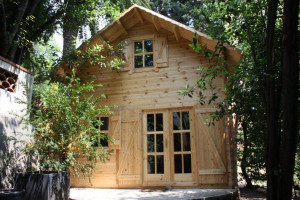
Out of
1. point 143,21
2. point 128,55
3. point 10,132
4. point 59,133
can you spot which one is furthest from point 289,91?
point 143,21

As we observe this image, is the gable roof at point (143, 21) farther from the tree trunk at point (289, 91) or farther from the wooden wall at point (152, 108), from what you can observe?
the tree trunk at point (289, 91)

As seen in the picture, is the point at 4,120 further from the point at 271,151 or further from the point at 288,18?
the point at 288,18

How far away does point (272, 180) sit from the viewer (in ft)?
7.24

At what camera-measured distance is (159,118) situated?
252 inches

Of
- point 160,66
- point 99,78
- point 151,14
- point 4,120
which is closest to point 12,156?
point 4,120

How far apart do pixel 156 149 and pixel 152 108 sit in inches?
39.7

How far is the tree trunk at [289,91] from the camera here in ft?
5.96

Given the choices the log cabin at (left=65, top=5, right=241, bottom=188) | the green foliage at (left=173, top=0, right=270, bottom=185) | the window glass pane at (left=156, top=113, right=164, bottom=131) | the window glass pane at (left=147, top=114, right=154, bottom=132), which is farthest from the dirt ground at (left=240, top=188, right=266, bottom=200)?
the window glass pane at (left=147, top=114, right=154, bottom=132)

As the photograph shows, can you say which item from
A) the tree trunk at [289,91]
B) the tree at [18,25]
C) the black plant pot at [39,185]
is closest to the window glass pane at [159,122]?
the black plant pot at [39,185]

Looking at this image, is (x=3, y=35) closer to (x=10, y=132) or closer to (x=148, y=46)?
(x=10, y=132)

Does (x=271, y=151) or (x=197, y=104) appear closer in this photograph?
(x=271, y=151)

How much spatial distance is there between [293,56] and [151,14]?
16.8 ft

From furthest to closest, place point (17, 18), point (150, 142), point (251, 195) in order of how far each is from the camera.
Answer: point (251, 195)
point (150, 142)
point (17, 18)

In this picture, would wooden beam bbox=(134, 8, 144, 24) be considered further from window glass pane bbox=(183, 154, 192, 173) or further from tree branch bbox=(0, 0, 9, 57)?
window glass pane bbox=(183, 154, 192, 173)
